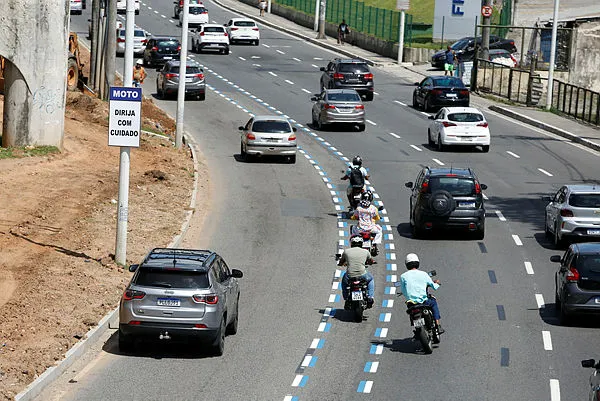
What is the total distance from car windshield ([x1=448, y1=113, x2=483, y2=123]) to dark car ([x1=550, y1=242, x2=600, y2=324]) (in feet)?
75.6

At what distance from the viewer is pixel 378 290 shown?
27.3 meters

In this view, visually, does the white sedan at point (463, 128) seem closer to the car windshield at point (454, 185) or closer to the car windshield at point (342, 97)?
the car windshield at point (342, 97)

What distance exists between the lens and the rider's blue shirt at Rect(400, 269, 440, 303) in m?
21.9

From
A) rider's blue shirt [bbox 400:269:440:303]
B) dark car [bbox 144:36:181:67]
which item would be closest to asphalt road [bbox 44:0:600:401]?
rider's blue shirt [bbox 400:269:440:303]

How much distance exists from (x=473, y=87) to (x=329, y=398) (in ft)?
160

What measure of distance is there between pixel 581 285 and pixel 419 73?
1943 inches

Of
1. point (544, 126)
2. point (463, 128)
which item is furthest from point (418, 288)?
point (544, 126)

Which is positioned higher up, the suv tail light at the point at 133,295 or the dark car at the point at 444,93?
the dark car at the point at 444,93

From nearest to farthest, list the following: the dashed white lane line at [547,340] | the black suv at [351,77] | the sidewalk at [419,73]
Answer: the dashed white lane line at [547,340] < the sidewalk at [419,73] < the black suv at [351,77]

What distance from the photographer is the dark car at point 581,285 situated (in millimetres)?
23797

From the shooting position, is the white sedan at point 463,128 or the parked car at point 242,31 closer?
the white sedan at point 463,128

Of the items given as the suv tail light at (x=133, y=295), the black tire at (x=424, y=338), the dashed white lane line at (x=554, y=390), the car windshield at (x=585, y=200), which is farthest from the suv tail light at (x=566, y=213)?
the suv tail light at (x=133, y=295)

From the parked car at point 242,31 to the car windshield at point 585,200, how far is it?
168ft

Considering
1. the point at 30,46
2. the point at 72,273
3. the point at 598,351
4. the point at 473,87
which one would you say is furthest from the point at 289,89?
the point at 598,351
